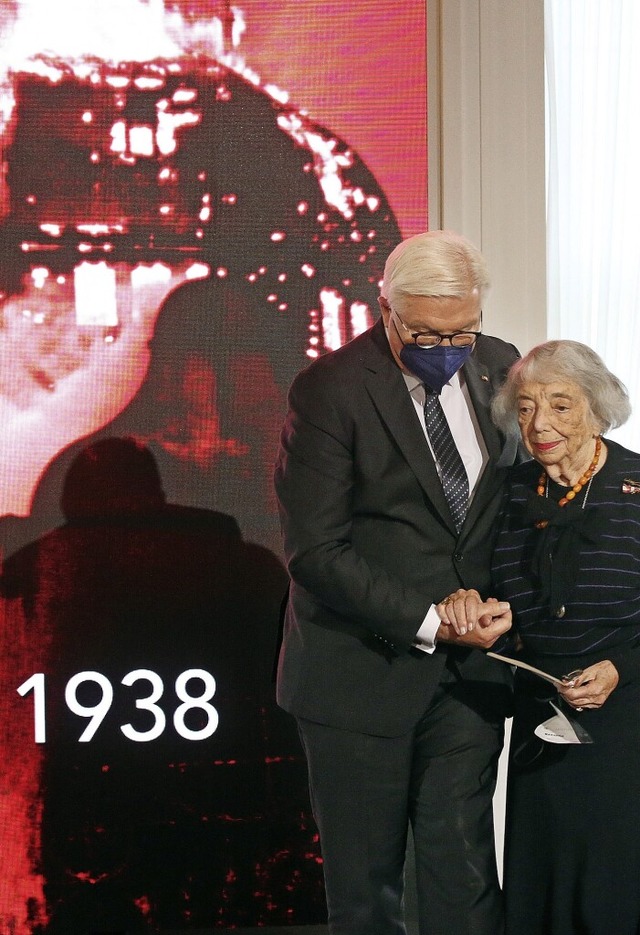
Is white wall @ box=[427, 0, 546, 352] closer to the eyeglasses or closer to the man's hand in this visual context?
the eyeglasses

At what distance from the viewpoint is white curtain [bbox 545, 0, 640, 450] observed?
10.0ft

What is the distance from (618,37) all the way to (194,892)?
9.37 ft

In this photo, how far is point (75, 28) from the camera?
291 centimetres

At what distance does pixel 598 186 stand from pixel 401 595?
169cm

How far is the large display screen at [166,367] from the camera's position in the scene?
2.92 metres

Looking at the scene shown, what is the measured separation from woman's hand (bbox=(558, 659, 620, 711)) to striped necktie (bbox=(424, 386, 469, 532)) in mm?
377

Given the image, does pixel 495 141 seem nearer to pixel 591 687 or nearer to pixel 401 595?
pixel 401 595

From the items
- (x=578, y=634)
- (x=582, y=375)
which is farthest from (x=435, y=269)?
(x=578, y=634)

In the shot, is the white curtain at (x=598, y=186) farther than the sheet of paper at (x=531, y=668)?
Yes

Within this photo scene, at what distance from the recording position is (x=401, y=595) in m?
1.98

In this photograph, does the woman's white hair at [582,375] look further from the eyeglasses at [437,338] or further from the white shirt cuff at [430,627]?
the white shirt cuff at [430,627]

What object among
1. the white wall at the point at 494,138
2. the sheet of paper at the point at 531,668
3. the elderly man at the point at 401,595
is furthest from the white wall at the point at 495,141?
the sheet of paper at the point at 531,668

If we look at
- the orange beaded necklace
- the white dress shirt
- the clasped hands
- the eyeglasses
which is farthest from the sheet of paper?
the eyeglasses

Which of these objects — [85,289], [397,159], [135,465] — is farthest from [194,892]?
[397,159]
